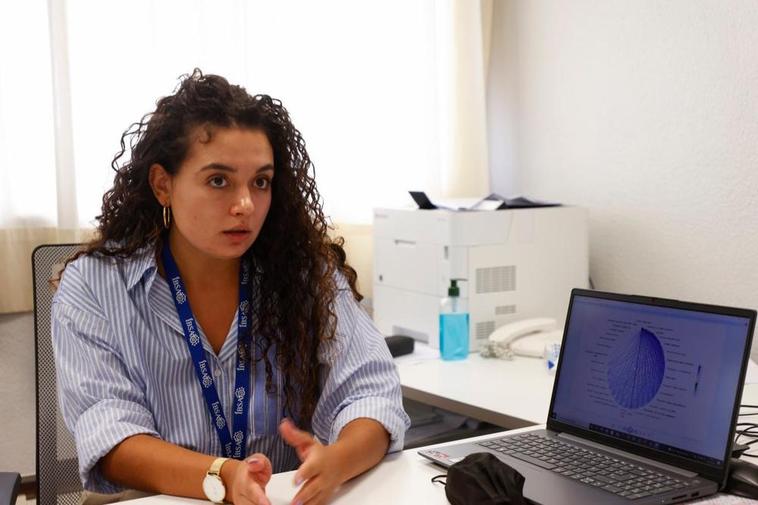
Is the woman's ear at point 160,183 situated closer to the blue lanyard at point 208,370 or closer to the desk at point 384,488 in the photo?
the blue lanyard at point 208,370

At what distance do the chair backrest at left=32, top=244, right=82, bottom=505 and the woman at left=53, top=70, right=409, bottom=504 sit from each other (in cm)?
15

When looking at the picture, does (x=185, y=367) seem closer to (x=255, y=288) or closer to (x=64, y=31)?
(x=255, y=288)

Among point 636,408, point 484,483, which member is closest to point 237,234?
point 484,483

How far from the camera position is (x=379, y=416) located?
1.42 metres

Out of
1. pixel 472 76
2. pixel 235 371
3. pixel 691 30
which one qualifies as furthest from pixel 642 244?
pixel 235 371

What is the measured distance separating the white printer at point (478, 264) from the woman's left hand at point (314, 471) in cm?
122

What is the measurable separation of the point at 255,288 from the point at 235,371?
0.55 feet

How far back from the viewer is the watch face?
1.18 m

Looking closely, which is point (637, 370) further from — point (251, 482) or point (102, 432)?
point (102, 432)

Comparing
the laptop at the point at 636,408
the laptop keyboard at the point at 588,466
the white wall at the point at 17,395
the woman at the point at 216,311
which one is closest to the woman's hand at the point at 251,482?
the woman at the point at 216,311

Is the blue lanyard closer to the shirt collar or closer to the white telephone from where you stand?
the shirt collar

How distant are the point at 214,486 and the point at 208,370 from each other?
335 millimetres

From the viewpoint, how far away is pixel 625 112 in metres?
2.71

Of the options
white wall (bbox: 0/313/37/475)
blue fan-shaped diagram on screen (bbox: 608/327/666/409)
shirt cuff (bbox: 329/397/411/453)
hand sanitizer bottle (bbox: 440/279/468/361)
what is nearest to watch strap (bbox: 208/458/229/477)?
shirt cuff (bbox: 329/397/411/453)
